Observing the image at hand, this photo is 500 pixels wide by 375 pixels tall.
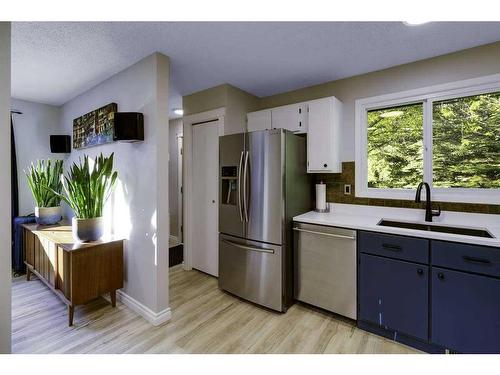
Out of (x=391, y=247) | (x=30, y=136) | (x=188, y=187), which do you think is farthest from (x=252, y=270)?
(x=30, y=136)

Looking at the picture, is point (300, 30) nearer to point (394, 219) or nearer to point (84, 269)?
point (394, 219)

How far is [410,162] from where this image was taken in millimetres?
2377

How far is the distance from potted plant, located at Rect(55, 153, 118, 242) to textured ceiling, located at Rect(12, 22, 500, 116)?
0.96m

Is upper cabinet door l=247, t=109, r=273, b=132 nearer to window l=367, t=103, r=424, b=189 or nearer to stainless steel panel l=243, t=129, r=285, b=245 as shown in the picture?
stainless steel panel l=243, t=129, r=285, b=245

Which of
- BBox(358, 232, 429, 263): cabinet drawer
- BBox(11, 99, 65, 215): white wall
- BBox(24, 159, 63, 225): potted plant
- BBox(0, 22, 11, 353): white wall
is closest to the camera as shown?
BBox(0, 22, 11, 353): white wall

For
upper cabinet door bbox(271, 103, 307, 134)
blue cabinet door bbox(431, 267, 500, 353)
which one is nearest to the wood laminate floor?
blue cabinet door bbox(431, 267, 500, 353)

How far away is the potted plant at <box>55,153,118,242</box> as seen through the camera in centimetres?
223

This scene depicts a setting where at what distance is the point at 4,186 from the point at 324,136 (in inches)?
95.8

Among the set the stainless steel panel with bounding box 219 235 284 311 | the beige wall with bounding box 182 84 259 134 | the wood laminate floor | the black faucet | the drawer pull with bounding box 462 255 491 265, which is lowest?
the wood laminate floor

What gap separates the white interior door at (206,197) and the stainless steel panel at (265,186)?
734 mm

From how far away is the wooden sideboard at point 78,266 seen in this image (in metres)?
2.04

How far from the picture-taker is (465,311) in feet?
5.23

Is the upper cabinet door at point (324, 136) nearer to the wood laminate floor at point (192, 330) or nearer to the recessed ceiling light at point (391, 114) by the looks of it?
the recessed ceiling light at point (391, 114)

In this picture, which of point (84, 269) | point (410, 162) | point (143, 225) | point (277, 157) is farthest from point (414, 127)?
point (84, 269)
